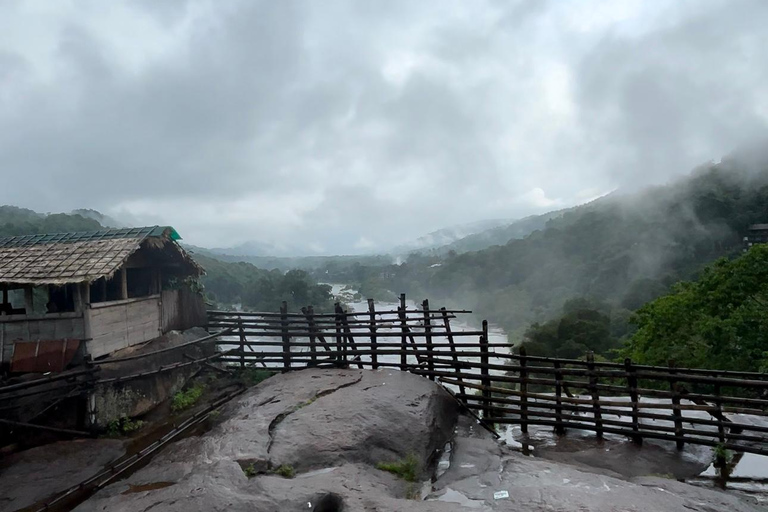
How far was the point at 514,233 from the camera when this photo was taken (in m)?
130

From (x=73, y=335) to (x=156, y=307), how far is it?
2.49 metres

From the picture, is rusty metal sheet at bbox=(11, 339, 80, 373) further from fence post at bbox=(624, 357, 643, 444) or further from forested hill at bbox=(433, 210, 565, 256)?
forested hill at bbox=(433, 210, 565, 256)

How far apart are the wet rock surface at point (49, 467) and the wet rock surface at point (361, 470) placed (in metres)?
1.12

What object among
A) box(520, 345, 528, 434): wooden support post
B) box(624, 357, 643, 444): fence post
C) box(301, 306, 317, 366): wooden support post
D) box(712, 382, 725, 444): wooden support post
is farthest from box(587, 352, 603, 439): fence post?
box(301, 306, 317, 366): wooden support post

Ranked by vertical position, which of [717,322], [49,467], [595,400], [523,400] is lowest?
[49,467]

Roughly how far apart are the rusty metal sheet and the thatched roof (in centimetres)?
117

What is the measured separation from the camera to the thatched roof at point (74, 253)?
8820mm

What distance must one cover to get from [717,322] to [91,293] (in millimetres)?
15942

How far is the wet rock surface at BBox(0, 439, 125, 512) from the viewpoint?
658 cm

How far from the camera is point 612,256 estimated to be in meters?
51.5

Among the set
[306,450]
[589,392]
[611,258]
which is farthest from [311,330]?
[611,258]

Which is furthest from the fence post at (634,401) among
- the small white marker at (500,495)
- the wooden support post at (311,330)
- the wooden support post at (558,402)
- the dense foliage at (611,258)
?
the dense foliage at (611,258)

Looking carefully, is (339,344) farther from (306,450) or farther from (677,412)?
(677,412)

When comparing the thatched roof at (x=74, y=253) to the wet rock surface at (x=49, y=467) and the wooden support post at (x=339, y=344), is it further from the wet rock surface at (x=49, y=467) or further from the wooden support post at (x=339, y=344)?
the wooden support post at (x=339, y=344)
